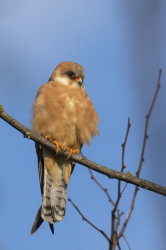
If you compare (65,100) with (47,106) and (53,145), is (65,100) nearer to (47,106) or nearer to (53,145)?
(47,106)

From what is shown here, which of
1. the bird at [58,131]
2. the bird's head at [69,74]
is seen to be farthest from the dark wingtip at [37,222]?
the bird's head at [69,74]

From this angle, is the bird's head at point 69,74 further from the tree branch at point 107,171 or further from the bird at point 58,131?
the tree branch at point 107,171

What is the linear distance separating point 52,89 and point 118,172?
158 centimetres

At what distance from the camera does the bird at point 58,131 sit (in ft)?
13.6

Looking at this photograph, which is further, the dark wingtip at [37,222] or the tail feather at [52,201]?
the tail feather at [52,201]

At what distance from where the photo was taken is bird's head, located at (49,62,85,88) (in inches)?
188

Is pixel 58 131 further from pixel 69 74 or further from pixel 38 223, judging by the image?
pixel 69 74

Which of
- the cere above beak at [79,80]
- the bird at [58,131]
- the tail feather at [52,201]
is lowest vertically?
the tail feather at [52,201]

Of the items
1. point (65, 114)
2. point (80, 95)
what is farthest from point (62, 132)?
point (80, 95)

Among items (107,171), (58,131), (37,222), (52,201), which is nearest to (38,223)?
(37,222)

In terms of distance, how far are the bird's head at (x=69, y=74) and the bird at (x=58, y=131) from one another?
0.11m

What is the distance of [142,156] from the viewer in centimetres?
293

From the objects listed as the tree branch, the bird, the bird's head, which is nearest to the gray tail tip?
the bird

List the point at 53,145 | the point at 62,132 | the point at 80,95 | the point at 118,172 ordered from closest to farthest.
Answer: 1. the point at 118,172
2. the point at 53,145
3. the point at 62,132
4. the point at 80,95
